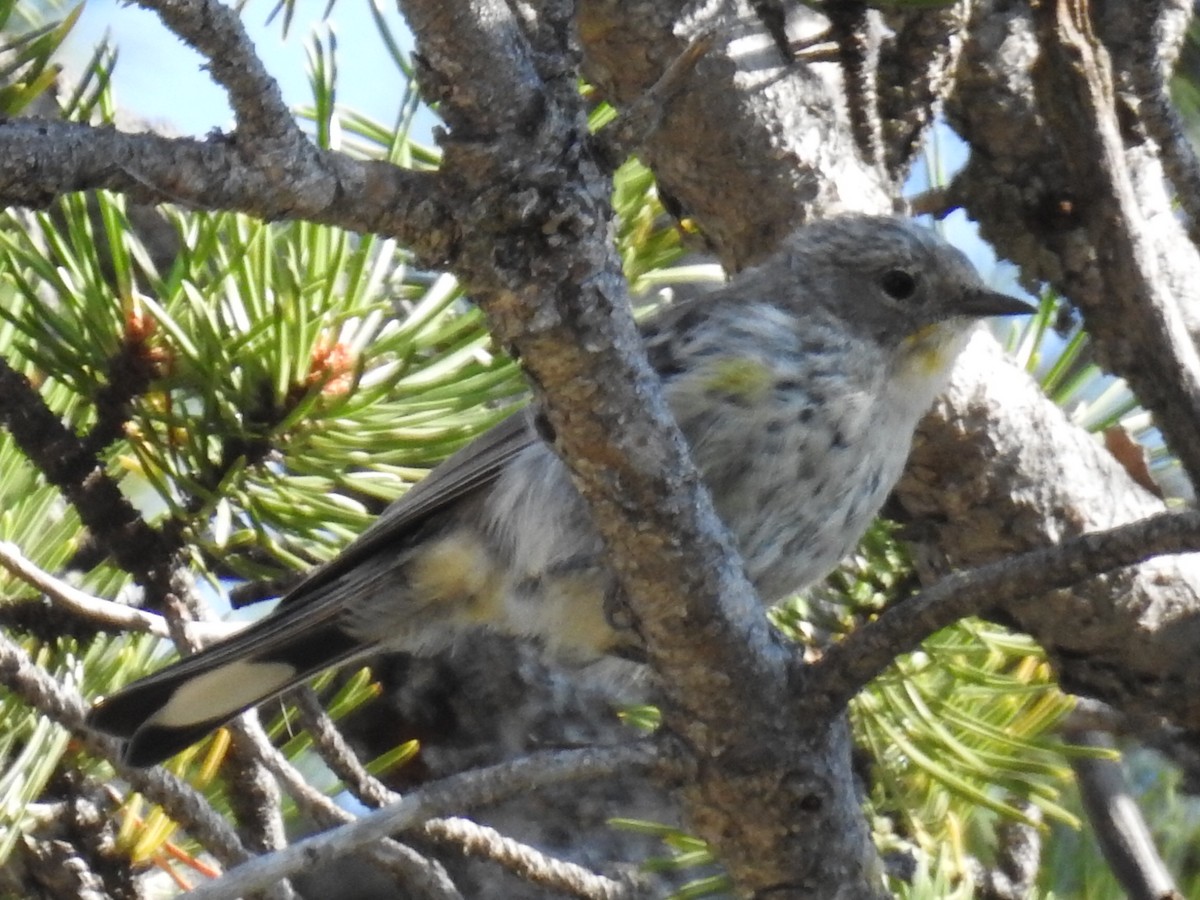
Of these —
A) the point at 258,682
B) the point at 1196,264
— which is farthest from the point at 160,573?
the point at 1196,264

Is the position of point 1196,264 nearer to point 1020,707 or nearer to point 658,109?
point 1020,707

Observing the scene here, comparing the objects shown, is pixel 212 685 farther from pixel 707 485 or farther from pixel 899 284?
pixel 899 284

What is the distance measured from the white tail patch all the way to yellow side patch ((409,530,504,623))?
0.25 m

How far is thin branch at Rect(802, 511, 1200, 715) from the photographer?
4.27 feet

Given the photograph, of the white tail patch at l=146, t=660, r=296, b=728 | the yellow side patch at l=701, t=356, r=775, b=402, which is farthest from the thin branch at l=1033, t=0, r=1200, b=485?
the white tail patch at l=146, t=660, r=296, b=728

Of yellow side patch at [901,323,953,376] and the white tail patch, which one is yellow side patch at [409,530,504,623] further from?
yellow side patch at [901,323,953,376]

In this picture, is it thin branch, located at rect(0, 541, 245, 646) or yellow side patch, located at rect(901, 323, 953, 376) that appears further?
yellow side patch, located at rect(901, 323, 953, 376)

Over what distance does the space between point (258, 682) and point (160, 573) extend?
375 millimetres

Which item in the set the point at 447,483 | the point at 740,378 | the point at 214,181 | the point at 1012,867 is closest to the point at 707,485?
the point at 740,378

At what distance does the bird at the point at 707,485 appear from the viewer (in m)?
2.29

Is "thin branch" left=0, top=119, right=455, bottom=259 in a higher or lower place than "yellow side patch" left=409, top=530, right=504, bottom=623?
higher

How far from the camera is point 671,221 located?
2.90m

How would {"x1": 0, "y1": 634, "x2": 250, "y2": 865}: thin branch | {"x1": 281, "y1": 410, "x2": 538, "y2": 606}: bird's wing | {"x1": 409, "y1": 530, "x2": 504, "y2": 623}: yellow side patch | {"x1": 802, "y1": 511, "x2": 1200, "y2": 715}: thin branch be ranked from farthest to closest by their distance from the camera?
{"x1": 409, "y1": 530, "x2": 504, "y2": 623}: yellow side patch → {"x1": 281, "y1": 410, "x2": 538, "y2": 606}: bird's wing → {"x1": 0, "y1": 634, "x2": 250, "y2": 865}: thin branch → {"x1": 802, "y1": 511, "x2": 1200, "y2": 715}: thin branch

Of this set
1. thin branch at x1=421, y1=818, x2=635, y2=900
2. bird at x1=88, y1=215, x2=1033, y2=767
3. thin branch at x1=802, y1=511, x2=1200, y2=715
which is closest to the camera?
thin branch at x1=802, y1=511, x2=1200, y2=715
